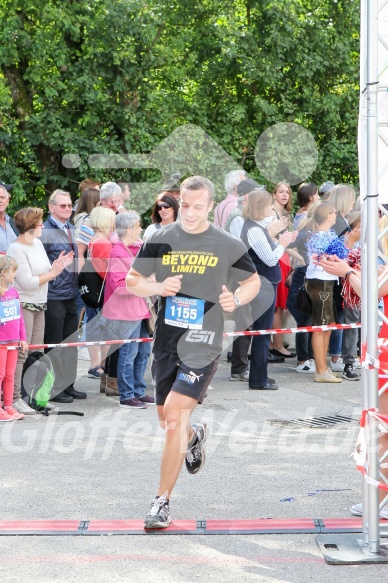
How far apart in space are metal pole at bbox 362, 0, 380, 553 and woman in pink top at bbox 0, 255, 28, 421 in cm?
417

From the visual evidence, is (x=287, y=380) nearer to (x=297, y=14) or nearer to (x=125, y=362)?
(x=125, y=362)

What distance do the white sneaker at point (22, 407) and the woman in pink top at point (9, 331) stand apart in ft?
0.40

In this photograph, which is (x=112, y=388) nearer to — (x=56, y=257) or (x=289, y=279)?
(x=56, y=257)

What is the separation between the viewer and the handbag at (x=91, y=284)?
976 centimetres

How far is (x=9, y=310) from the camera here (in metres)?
8.75

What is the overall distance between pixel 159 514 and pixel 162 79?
40.7ft

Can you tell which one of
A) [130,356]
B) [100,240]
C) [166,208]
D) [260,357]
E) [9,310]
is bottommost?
[260,357]

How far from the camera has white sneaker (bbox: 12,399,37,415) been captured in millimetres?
9055

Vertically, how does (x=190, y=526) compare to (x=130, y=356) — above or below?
below

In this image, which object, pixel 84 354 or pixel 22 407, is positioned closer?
pixel 22 407

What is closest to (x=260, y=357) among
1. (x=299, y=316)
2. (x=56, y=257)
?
(x=299, y=316)

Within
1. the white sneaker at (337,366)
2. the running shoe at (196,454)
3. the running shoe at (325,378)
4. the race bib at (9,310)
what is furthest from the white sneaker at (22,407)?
the white sneaker at (337,366)

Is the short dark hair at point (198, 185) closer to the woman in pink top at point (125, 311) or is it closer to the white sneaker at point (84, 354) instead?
the woman in pink top at point (125, 311)

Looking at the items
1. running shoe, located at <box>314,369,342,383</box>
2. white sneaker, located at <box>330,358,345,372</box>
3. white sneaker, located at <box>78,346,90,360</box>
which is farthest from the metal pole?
white sneaker, located at <box>78,346,90,360</box>
